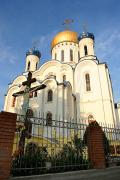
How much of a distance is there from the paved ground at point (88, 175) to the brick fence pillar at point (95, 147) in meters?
0.24

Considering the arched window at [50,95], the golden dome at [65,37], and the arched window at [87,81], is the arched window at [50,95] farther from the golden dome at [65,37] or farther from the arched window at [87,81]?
the golden dome at [65,37]

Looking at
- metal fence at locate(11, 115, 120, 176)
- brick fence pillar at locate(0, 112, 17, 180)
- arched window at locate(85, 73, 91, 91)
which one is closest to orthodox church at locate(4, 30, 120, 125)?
arched window at locate(85, 73, 91, 91)

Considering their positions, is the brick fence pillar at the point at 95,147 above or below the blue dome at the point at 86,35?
below

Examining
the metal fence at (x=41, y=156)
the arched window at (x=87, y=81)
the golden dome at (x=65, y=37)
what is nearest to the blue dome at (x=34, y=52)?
the golden dome at (x=65, y=37)

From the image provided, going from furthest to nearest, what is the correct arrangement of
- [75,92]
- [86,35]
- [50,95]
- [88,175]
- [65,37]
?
[65,37]
[86,35]
[75,92]
[50,95]
[88,175]

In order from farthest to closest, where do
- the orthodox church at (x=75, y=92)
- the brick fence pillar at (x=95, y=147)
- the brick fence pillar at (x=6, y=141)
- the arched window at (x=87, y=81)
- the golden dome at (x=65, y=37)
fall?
the golden dome at (x=65, y=37) < the arched window at (x=87, y=81) < the orthodox church at (x=75, y=92) < the brick fence pillar at (x=95, y=147) < the brick fence pillar at (x=6, y=141)

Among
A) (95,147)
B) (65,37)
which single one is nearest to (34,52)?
(65,37)

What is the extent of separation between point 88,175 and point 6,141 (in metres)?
2.46

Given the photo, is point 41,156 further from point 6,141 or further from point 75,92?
point 75,92

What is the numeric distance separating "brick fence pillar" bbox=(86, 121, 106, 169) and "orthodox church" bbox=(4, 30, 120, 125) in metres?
11.3

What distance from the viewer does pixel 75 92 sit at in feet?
72.2

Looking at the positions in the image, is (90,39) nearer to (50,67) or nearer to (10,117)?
(50,67)

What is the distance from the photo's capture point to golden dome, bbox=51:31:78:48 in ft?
95.9

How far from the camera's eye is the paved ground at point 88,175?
169 inches
